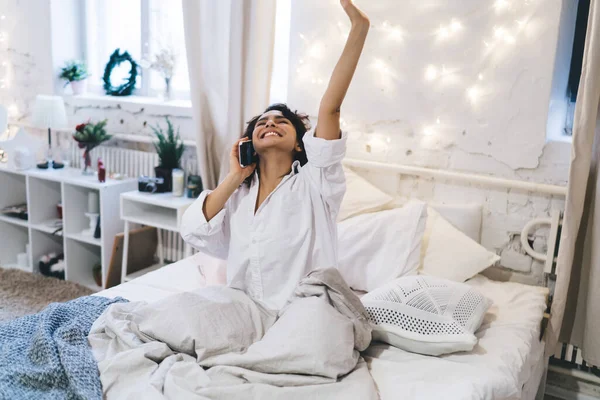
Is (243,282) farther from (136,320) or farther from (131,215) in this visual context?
(131,215)

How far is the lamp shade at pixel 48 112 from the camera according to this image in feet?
10.7

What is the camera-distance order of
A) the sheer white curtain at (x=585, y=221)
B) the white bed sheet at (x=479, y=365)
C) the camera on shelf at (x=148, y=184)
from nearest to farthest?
the white bed sheet at (x=479, y=365) → the sheer white curtain at (x=585, y=221) → the camera on shelf at (x=148, y=184)

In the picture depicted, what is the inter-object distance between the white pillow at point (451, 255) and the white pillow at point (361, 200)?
23 cm

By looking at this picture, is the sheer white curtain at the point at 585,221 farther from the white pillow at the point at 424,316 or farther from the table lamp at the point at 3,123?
the table lamp at the point at 3,123

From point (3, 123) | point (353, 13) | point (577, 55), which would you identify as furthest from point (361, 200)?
point (3, 123)

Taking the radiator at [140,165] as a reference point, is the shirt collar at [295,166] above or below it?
above

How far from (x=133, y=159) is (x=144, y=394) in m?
2.33

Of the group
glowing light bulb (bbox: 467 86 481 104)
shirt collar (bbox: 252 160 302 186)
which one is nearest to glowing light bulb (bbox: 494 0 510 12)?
glowing light bulb (bbox: 467 86 481 104)

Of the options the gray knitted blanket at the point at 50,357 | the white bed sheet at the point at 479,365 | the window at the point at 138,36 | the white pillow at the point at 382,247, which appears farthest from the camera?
the window at the point at 138,36

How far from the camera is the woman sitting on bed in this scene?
1.69 meters

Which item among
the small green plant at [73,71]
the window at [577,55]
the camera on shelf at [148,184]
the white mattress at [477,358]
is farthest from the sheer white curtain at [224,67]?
the window at [577,55]

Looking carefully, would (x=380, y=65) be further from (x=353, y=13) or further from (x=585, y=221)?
(x=585, y=221)

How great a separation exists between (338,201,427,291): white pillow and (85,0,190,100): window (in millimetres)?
1703

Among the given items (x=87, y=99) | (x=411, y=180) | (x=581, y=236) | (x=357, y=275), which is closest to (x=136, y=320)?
(x=357, y=275)
